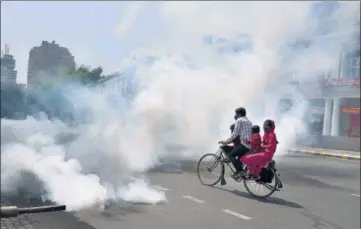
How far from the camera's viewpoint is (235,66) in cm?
1392

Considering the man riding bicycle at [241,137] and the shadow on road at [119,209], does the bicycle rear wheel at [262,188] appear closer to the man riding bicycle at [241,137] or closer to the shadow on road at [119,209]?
the man riding bicycle at [241,137]

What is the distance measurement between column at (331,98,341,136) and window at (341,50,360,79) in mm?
1764

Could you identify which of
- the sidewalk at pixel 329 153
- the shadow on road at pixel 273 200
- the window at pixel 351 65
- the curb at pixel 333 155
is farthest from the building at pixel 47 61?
the window at pixel 351 65

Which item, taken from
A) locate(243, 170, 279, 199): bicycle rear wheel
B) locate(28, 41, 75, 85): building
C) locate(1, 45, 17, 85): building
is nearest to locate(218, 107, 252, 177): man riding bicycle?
locate(243, 170, 279, 199): bicycle rear wheel

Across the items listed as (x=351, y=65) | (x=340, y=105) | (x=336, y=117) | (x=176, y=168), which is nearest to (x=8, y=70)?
(x=176, y=168)

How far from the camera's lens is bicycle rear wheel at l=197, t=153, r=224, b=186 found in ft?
25.9

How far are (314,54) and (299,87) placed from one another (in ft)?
5.61

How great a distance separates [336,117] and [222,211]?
21095mm

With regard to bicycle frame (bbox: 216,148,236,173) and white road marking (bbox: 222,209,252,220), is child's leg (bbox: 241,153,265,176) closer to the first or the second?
bicycle frame (bbox: 216,148,236,173)

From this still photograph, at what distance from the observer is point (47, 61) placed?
5.89 metres

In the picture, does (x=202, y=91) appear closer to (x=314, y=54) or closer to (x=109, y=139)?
(x=109, y=139)

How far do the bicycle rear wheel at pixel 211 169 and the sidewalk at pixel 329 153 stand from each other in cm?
1119

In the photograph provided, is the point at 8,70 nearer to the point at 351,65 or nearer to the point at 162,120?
the point at 162,120

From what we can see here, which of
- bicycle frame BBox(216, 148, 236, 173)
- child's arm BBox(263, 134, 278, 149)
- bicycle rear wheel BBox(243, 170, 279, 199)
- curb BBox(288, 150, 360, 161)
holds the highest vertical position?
child's arm BBox(263, 134, 278, 149)
